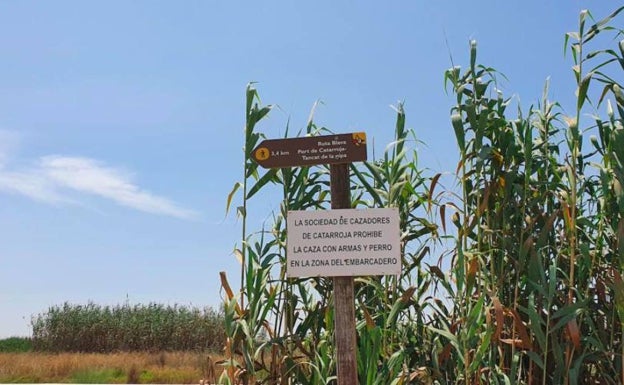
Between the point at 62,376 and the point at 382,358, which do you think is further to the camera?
the point at 62,376

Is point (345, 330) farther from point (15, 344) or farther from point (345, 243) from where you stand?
point (15, 344)

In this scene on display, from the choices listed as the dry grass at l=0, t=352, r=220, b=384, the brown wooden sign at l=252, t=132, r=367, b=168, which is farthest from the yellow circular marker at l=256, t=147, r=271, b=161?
the dry grass at l=0, t=352, r=220, b=384

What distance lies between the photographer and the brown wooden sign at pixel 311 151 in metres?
3.94

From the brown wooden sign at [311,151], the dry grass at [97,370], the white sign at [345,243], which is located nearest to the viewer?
the white sign at [345,243]

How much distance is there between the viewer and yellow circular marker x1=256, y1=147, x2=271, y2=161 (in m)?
4.08

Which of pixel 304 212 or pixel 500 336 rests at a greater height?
pixel 304 212

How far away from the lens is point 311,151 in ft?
13.1

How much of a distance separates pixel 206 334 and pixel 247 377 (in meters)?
15.1

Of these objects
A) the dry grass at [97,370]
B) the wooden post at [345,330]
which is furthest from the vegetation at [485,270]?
the dry grass at [97,370]

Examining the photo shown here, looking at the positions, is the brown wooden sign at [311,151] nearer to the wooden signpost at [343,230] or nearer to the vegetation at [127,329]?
the wooden signpost at [343,230]

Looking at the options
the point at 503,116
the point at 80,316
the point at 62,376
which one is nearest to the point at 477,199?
the point at 503,116

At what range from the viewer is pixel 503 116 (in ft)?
15.0

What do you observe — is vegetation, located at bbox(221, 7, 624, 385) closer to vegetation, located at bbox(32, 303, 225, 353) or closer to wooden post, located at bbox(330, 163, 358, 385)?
wooden post, located at bbox(330, 163, 358, 385)

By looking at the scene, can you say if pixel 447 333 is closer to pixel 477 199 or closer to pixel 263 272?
pixel 477 199
